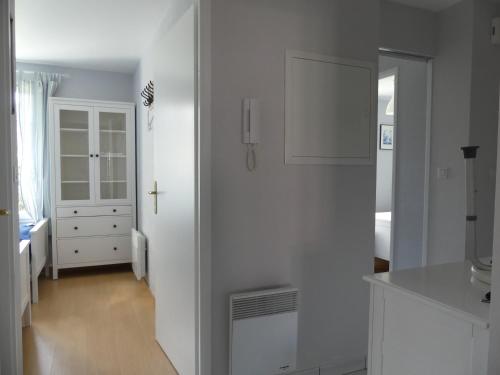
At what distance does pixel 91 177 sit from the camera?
414 centimetres

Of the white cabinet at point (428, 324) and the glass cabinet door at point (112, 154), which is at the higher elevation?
the glass cabinet door at point (112, 154)

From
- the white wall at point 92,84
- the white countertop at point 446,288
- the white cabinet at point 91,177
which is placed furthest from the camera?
the white wall at point 92,84

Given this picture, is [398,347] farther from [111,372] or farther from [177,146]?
[111,372]

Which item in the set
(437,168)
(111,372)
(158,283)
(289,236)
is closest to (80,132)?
(158,283)

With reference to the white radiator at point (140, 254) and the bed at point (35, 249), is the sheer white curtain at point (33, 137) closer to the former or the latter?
the bed at point (35, 249)

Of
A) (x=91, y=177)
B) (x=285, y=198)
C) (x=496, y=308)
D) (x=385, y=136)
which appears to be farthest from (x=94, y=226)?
(x=385, y=136)

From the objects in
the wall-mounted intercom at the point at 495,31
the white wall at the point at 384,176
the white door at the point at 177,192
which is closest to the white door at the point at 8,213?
the white door at the point at 177,192

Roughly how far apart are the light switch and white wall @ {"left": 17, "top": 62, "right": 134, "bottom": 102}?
3540 millimetres

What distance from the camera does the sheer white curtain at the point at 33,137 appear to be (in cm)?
405

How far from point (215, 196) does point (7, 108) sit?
1.04 m

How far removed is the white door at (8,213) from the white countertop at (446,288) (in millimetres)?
1615

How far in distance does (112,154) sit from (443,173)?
336 cm

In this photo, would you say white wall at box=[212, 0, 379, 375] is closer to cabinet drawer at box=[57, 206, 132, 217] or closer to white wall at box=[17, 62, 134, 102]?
cabinet drawer at box=[57, 206, 132, 217]

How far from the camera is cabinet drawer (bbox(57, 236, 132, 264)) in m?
4.02
